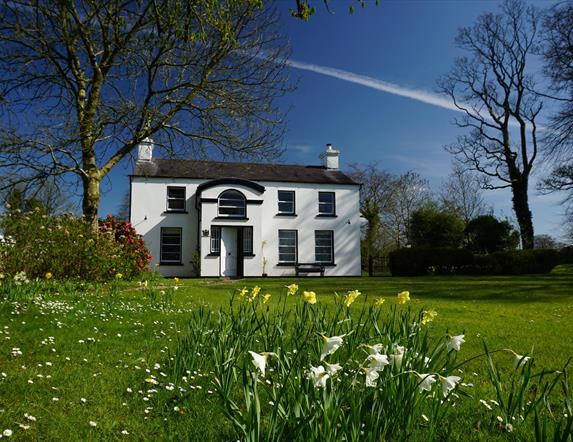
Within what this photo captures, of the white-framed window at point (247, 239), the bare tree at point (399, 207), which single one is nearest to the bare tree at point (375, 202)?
the bare tree at point (399, 207)

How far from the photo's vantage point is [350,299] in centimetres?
290

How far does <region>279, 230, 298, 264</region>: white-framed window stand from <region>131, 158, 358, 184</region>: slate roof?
3450mm

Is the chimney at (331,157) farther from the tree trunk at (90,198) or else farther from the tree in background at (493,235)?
the tree trunk at (90,198)

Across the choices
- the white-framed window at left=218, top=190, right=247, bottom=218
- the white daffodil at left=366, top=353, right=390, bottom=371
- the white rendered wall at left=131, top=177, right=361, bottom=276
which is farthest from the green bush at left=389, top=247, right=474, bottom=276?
the white daffodil at left=366, top=353, right=390, bottom=371

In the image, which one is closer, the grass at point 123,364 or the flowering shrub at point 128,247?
the grass at point 123,364

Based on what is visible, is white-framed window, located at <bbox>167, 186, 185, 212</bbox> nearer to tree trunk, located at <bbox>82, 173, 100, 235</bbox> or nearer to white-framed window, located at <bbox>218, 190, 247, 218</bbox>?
white-framed window, located at <bbox>218, 190, 247, 218</bbox>

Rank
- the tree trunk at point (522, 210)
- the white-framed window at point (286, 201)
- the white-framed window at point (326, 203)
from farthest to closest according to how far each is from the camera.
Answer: the white-framed window at point (326, 203)
the white-framed window at point (286, 201)
the tree trunk at point (522, 210)

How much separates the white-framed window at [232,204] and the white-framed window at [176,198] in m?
2.64

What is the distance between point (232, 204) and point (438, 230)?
46.2 feet

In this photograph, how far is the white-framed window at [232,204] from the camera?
966 inches

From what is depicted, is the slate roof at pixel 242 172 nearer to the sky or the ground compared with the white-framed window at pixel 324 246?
nearer to the sky

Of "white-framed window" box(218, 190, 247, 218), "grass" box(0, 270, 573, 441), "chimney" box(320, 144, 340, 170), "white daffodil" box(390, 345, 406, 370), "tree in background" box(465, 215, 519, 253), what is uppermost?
"chimney" box(320, 144, 340, 170)

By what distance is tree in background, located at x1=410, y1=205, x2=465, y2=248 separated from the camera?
91.4 feet

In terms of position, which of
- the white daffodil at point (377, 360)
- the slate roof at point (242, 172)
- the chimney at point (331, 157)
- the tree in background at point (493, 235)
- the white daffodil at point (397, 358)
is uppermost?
the chimney at point (331, 157)
